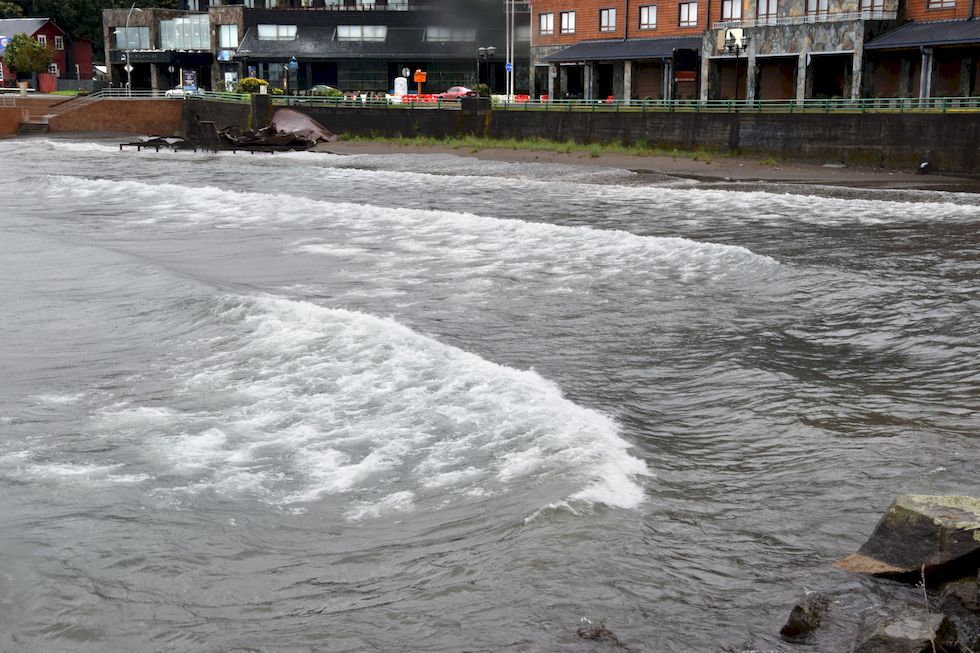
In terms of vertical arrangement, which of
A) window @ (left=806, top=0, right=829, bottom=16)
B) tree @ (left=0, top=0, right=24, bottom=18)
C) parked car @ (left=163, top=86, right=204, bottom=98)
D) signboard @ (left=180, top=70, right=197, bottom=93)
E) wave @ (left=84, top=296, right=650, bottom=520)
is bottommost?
wave @ (left=84, top=296, right=650, bottom=520)

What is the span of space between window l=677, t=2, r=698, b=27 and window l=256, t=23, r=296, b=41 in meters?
35.3

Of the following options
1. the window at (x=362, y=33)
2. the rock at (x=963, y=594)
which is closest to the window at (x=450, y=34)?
the window at (x=362, y=33)

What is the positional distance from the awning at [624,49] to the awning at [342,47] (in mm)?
17311

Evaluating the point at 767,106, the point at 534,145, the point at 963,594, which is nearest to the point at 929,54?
the point at 767,106

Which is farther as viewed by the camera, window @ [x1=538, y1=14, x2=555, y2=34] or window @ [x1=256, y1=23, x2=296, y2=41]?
window @ [x1=256, y1=23, x2=296, y2=41]

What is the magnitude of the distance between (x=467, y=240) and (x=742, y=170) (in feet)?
66.2

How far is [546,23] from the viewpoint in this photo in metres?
66.2

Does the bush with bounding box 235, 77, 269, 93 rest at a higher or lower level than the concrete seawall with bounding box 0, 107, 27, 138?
higher

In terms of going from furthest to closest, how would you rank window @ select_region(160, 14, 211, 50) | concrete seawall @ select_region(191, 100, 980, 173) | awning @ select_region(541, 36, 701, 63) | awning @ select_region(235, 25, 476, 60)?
1. window @ select_region(160, 14, 211, 50)
2. awning @ select_region(235, 25, 476, 60)
3. awning @ select_region(541, 36, 701, 63)
4. concrete seawall @ select_region(191, 100, 980, 173)

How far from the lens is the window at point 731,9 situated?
2159 inches

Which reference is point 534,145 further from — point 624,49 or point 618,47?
point 618,47

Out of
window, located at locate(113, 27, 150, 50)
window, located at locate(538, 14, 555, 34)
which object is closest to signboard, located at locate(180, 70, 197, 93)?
window, located at locate(113, 27, 150, 50)

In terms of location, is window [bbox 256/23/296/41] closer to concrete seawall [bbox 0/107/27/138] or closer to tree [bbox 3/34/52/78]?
concrete seawall [bbox 0/107/27/138]

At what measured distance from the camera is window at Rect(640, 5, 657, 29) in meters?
59.8
